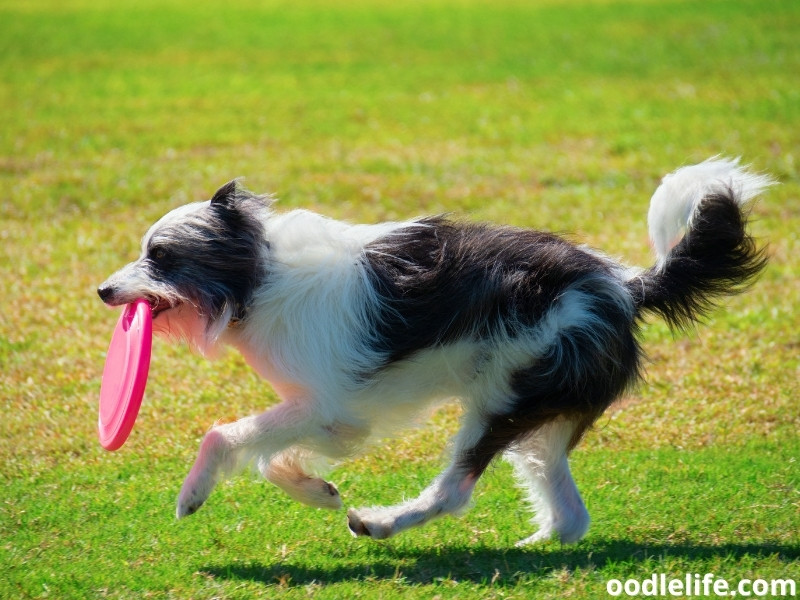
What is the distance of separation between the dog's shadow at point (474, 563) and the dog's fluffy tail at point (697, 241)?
108cm

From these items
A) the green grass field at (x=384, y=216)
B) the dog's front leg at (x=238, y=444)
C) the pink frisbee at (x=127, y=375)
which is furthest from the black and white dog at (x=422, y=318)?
the green grass field at (x=384, y=216)

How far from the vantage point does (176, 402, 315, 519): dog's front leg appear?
4.79 metres

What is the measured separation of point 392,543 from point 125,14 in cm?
2175

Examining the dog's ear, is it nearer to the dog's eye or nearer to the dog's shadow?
the dog's eye

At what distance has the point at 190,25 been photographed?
23.2m

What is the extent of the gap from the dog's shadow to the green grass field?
17 mm

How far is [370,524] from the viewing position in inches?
191

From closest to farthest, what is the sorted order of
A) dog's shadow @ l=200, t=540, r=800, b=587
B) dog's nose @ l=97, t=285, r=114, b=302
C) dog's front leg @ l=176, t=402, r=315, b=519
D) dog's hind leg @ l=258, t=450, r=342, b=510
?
1. dog's shadow @ l=200, t=540, r=800, b=587
2. dog's front leg @ l=176, t=402, r=315, b=519
3. dog's nose @ l=97, t=285, r=114, b=302
4. dog's hind leg @ l=258, t=450, r=342, b=510

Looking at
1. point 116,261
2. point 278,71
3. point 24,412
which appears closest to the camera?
point 24,412

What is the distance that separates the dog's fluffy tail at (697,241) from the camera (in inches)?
196

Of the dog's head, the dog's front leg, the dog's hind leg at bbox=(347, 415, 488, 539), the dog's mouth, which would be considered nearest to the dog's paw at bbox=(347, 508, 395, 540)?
the dog's hind leg at bbox=(347, 415, 488, 539)

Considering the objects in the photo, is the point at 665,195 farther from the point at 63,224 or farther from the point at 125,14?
the point at 125,14

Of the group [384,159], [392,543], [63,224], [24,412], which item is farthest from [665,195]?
[384,159]

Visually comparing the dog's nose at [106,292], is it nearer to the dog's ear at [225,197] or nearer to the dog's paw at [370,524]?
the dog's ear at [225,197]
